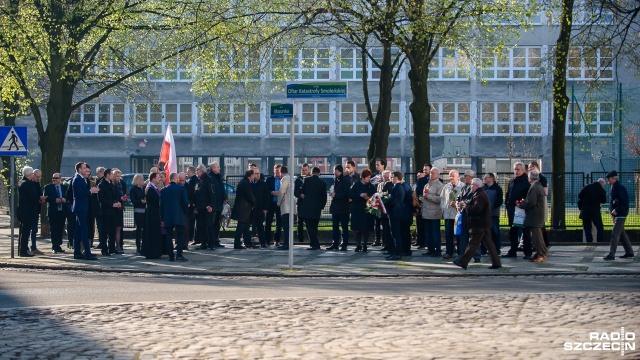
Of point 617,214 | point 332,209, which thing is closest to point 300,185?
point 332,209

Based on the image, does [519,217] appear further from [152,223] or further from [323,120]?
[323,120]

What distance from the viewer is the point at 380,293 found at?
1467 cm

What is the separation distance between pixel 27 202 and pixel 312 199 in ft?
19.9

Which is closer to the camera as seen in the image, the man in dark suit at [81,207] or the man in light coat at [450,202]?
the man in light coat at [450,202]

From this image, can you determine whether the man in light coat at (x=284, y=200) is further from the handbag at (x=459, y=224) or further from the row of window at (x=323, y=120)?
the row of window at (x=323, y=120)

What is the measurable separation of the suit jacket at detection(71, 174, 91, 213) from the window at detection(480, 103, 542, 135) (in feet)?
139

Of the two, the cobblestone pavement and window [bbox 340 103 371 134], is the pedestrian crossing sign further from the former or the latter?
window [bbox 340 103 371 134]

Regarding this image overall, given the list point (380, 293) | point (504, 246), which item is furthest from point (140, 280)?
point (504, 246)

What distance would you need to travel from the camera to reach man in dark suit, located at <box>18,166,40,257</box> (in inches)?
880

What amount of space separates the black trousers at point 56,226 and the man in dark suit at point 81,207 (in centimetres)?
174

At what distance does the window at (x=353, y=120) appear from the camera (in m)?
63.1

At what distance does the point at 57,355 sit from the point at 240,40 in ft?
61.9

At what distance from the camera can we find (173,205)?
21.1 m

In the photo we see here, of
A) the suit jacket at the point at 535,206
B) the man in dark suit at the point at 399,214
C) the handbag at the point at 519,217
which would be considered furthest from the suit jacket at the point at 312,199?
the suit jacket at the point at 535,206
